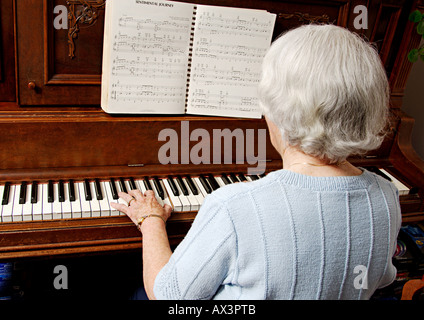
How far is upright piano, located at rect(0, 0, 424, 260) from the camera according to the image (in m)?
1.58

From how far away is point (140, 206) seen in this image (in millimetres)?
1614

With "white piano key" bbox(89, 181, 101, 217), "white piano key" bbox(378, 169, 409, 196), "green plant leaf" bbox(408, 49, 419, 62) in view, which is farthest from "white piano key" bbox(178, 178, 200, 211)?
"green plant leaf" bbox(408, 49, 419, 62)

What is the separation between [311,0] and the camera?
191 centimetres

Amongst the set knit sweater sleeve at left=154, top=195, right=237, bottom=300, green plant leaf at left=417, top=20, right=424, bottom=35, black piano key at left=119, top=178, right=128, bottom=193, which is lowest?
black piano key at left=119, top=178, right=128, bottom=193

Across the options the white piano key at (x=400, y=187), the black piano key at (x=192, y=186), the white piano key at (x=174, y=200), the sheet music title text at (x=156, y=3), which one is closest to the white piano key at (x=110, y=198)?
the white piano key at (x=174, y=200)

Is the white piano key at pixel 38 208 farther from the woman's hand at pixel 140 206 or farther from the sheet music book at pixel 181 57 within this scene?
the sheet music book at pixel 181 57

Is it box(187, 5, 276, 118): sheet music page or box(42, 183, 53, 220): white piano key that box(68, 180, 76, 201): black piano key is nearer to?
box(42, 183, 53, 220): white piano key

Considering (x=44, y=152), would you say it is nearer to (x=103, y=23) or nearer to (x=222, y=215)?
(x=103, y=23)

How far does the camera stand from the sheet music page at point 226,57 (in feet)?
5.82

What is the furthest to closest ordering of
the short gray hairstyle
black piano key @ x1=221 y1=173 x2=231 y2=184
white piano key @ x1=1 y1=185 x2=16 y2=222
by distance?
black piano key @ x1=221 y1=173 x2=231 y2=184 → white piano key @ x1=1 y1=185 x2=16 y2=222 → the short gray hairstyle

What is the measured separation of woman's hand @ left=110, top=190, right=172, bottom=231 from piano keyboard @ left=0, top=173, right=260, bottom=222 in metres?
0.03

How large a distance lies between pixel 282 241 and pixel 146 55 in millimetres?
1024
